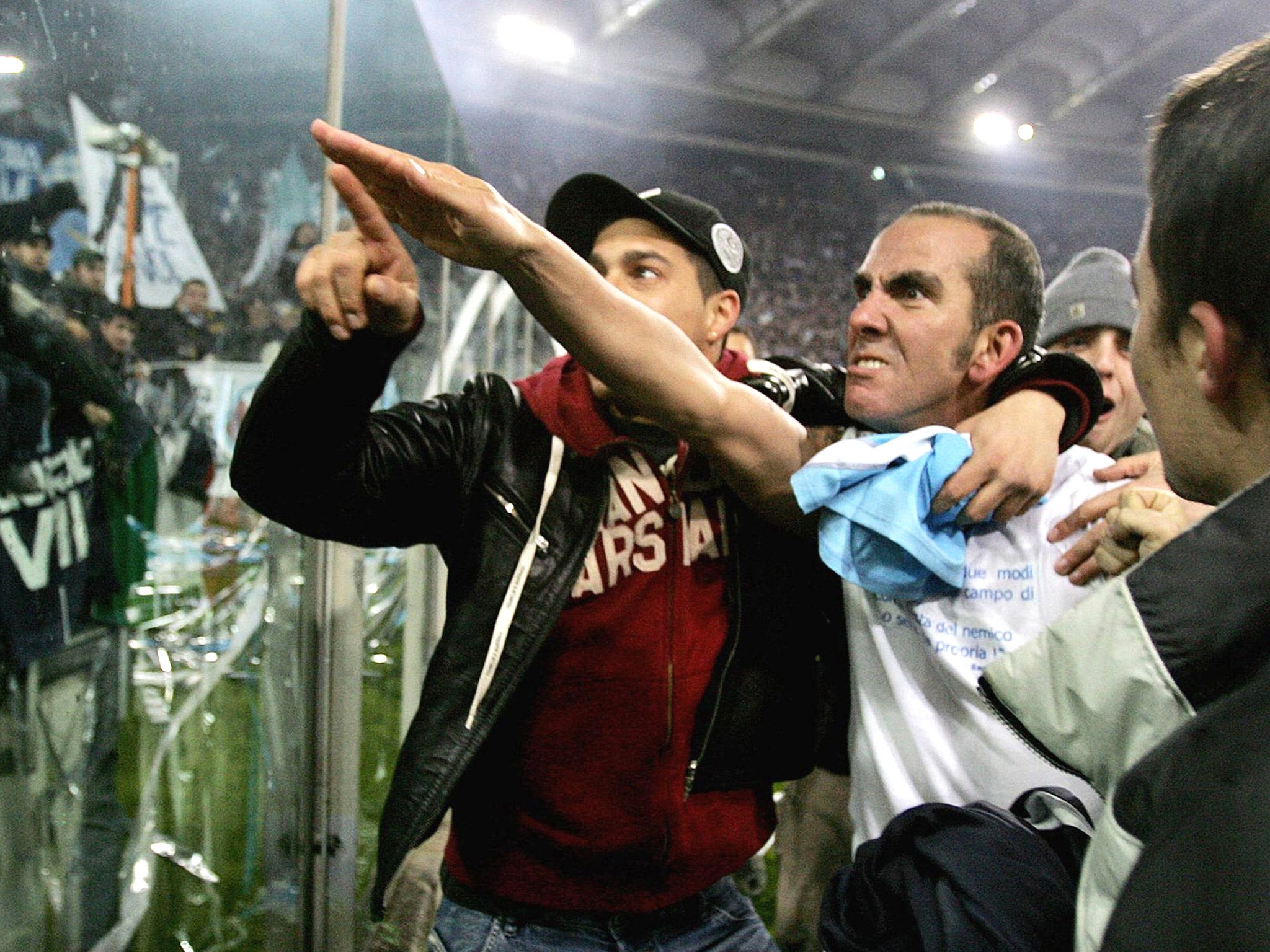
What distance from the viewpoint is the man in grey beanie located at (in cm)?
237

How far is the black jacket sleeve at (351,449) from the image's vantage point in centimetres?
116

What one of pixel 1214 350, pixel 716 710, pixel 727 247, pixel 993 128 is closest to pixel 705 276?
pixel 727 247

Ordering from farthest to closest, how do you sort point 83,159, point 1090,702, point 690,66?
1. point 690,66
2. point 83,159
3. point 1090,702

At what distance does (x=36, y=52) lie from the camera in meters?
1.14

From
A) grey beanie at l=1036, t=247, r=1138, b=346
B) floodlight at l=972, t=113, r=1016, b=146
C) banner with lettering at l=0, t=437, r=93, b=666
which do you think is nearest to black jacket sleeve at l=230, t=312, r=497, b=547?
banner with lettering at l=0, t=437, r=93, b=666

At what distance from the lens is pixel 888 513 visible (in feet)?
3.90

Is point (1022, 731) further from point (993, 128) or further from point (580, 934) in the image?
point (993, 128)

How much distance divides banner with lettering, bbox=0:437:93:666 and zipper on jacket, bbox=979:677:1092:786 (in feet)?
3.57

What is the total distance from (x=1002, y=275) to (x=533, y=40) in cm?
987

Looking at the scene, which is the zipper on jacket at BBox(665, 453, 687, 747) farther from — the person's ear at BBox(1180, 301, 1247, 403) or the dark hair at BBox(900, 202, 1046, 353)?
the person's ear at BBox(1180, 301, 1247, 403)

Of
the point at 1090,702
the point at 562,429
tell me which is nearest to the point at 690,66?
the point at 562,429

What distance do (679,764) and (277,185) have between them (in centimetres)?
159

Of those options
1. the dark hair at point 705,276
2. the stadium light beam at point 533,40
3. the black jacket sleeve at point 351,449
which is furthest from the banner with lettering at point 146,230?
the stadium light beam at point 533,40

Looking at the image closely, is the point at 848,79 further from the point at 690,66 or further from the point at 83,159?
the point at 83,159
